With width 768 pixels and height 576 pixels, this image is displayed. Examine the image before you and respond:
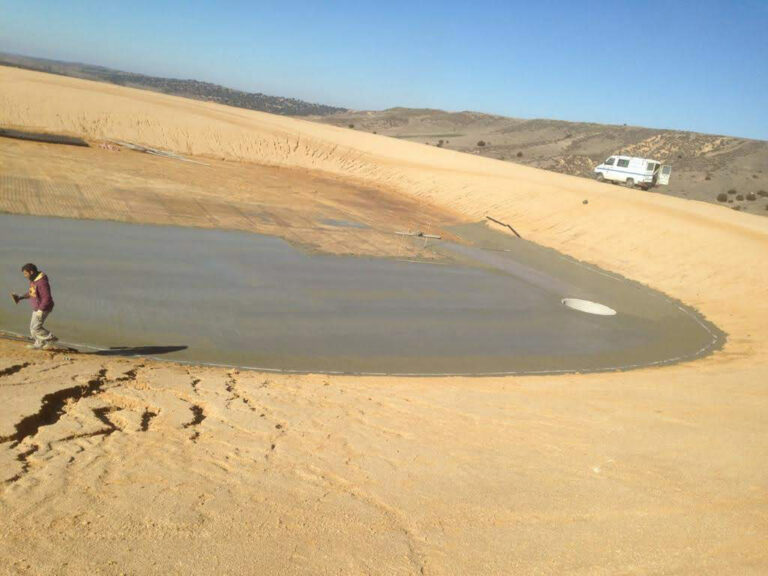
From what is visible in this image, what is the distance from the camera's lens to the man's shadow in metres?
10.1

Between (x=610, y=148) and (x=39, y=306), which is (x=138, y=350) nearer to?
(x=39, y=306)

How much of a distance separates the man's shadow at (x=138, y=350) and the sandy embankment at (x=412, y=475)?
2.73ft

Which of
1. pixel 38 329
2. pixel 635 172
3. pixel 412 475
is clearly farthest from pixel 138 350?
pixel 635 172

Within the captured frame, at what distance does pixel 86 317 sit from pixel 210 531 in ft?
25.8

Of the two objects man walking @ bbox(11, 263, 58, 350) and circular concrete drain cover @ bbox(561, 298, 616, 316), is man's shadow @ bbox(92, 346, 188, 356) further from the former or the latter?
circular concrete drain cover @ bbox(561, 298, 616, 316)

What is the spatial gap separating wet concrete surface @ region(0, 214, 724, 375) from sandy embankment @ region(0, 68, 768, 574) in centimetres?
145

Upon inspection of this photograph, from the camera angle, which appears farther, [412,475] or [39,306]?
[39,306]

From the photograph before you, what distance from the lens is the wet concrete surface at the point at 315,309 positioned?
37.9ft

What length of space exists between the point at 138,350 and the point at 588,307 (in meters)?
12.1

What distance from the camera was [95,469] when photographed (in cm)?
559

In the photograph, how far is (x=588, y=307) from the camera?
18.0 metres

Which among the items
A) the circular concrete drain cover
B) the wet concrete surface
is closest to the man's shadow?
the wet concrete surface

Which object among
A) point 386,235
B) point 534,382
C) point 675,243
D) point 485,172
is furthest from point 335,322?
point 485,172

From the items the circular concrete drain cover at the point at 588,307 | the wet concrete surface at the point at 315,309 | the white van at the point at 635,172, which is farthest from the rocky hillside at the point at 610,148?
the wet concrete surface at the point at 315,309
